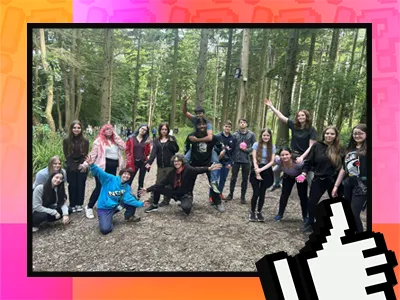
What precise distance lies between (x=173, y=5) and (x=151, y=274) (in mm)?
1935

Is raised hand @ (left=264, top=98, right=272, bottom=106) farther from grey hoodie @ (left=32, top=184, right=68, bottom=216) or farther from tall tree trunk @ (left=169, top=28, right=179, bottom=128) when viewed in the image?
grey hoodie @ (left=32, top=184, right=68, bottom=216)

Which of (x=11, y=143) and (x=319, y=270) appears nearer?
(x=319, y=270)

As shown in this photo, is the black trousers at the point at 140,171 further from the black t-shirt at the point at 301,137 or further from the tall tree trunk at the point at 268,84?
the black t-shirt at the point at 301,137

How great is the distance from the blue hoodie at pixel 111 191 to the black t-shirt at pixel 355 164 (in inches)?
58.9

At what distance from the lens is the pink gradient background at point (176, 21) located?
84.9 inches

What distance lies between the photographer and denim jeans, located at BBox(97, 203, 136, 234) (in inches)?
84.3

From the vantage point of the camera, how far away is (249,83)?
222 centimetres

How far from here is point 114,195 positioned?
2178 mm

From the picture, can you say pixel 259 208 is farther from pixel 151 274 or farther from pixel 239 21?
pixel 239 21

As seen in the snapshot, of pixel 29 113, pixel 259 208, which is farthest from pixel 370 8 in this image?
pixel 29 113

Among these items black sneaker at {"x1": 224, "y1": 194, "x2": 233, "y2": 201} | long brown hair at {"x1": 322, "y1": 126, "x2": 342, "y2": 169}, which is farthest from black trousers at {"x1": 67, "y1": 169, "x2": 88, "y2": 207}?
long brown hair at {"x1": 322, "y1": 126, "x2": 342, "y2": 169}

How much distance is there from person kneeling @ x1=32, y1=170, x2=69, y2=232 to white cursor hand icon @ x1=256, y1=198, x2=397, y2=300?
1.82 meters

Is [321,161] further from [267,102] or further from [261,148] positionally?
[267,102]

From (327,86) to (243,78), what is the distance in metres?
0.60
